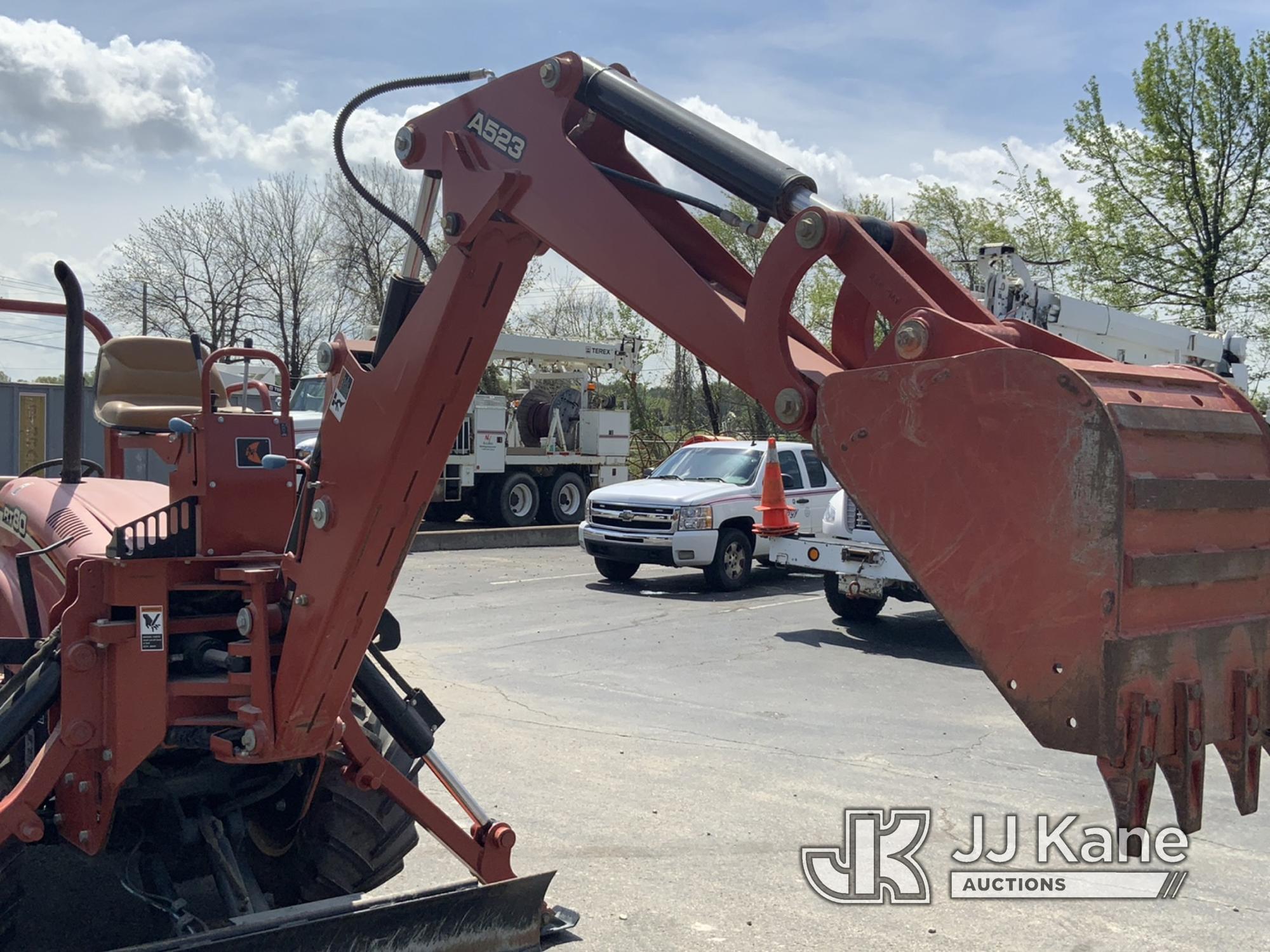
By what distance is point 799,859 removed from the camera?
5605 mm

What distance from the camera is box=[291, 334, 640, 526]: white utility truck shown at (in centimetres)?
2275

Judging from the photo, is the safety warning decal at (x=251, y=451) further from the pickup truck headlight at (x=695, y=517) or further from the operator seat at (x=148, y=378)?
the pickup truck headlight at (x=695, y=517)

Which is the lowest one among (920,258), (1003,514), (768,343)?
(1003,514)

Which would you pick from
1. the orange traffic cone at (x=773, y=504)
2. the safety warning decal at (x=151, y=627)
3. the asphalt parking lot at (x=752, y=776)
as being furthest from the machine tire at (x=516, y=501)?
the safety warning decal at (x=151, y=627)

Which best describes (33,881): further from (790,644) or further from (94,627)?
(790,644)

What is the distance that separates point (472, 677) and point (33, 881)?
4.74 meters

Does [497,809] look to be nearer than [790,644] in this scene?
Yes

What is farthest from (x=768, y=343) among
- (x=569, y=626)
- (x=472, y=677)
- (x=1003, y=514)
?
(x=569, y=626)

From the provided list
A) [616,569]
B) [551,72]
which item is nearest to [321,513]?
[551,72]

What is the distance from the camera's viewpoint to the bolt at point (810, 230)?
2.72 meters

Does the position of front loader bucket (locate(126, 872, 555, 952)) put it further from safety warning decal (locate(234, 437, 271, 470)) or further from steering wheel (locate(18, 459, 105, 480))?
steering wheel (locate(18, 459, 105, 480))

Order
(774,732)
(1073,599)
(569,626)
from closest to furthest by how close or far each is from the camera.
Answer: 1. (1073,599)
2. (774,732)
3. (569,626)

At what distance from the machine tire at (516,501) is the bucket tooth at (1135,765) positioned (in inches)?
829

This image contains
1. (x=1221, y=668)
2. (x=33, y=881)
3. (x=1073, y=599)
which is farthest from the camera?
(x=33, y=881)
